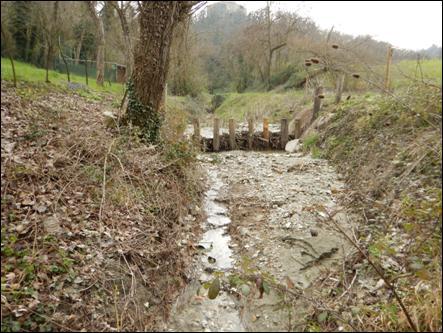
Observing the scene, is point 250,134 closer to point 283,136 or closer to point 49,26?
point 283,136

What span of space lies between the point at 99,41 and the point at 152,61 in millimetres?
2269

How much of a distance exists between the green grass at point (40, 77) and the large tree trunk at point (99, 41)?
221 millimetres

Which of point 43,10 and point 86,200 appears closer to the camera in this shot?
point 86,200

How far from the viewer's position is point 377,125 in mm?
6660

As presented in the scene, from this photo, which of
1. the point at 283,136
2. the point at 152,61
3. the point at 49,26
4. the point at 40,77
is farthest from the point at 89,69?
the point at 283,136

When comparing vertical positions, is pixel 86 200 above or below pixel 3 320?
above

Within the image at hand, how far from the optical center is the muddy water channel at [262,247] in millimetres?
3379

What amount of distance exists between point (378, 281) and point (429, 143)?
6.34ft

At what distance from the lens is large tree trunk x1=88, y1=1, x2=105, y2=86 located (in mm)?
5909

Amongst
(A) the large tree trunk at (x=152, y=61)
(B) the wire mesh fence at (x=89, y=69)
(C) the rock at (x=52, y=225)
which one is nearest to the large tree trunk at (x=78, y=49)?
(B) the wire mesh fence at (x=89, y=69)

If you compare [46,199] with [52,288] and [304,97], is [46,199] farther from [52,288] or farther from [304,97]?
[304,97]

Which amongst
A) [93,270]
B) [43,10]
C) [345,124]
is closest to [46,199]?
[93,270]

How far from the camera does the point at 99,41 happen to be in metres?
7.19

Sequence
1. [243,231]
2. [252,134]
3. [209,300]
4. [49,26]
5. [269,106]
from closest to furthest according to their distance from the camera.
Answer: [209,300] → [243,231] → [49,26] → [252,134] → [269,106]
